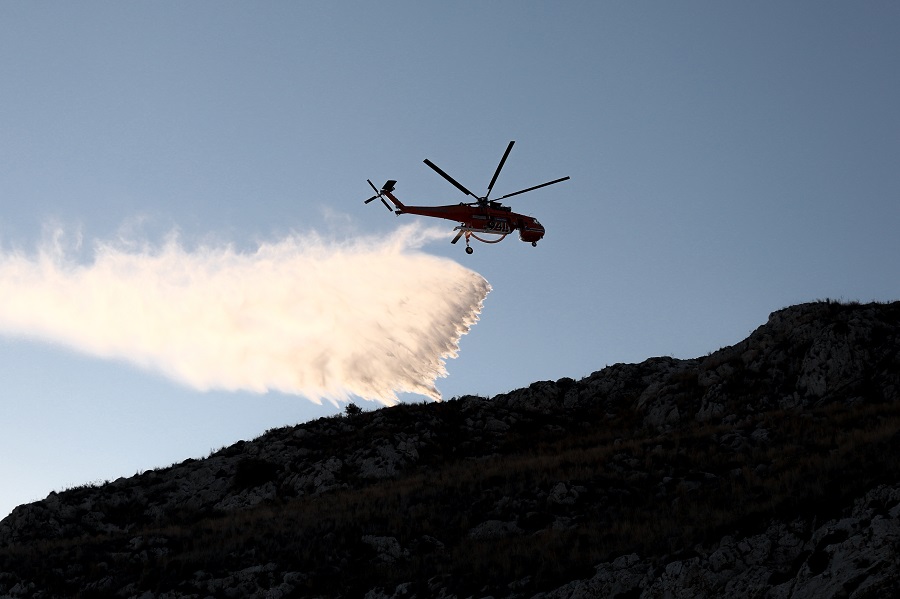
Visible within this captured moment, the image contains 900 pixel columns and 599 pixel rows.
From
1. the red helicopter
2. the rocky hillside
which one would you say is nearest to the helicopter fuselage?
the red helicopter

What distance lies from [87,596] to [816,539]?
2206cm

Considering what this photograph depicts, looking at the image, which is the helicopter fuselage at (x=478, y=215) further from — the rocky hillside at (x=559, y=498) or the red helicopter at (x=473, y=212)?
the rocky hillside at (x=559, y=498)

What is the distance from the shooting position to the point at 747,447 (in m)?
35.1

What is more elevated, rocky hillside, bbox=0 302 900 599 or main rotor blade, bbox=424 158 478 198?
main rotor blade, bbox=424 158 478 198

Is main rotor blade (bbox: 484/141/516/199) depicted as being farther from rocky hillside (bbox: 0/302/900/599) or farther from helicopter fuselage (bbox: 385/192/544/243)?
rocky hillside (bbox: 0/302/900/599)

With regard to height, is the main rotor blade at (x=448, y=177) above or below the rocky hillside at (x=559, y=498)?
above

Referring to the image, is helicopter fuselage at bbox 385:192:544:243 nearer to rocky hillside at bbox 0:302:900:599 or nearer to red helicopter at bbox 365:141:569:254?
red helicopter at bbox 365:141:569:254

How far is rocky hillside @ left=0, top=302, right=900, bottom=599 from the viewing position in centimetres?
1992

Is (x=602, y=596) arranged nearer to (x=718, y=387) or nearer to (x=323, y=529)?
(x=323, y=529)

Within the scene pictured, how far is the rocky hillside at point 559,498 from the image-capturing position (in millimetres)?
19922

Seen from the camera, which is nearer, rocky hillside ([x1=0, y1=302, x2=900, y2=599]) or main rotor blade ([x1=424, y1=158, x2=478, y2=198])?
rocky hillside ([x1=0, y1=302, x2=900, y2=599])

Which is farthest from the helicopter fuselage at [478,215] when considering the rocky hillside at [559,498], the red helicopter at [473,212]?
the rocky hillside at [559,498]

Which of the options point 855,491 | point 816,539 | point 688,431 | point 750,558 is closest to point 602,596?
point 750,558

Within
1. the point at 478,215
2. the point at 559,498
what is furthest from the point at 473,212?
the point at 559,498
